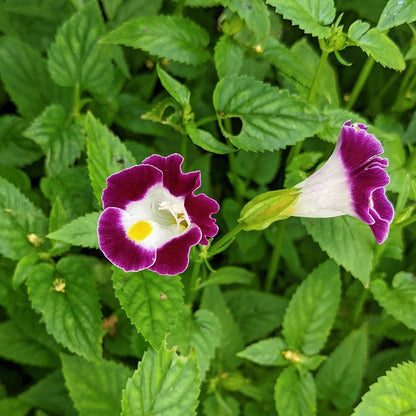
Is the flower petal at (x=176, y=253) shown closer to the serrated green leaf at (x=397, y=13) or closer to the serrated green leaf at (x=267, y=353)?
the serrated green leaf at (x=267, y=353)

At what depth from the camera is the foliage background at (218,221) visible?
102cm

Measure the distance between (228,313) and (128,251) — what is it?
515 millimetres

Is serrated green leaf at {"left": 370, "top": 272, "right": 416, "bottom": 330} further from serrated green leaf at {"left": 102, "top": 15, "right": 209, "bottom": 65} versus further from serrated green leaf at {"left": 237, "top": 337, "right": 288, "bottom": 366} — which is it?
serrated green leaf at {"left": 102, "top": 15, "right": 209, "bottom": 65}

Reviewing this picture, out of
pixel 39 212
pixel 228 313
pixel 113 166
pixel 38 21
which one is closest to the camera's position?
pixel 113 166

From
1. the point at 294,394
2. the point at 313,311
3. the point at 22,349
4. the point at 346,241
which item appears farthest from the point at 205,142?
the point at 22,349

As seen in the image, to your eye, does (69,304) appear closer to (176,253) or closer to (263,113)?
(176,253)

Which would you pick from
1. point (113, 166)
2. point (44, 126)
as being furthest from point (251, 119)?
point (44, 126)

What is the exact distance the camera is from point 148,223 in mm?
955

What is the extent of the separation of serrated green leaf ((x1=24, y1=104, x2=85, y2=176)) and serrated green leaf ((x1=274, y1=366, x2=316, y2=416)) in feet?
2.20

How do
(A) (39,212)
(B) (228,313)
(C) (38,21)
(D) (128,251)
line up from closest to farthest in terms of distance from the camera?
1. (D) (128,251)
2. (A) (39,212)
3. (B) (228,313)
4. (C) (38,21)

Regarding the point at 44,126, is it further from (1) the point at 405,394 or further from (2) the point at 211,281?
(1) the point at 405,394

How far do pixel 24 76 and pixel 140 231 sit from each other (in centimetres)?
70

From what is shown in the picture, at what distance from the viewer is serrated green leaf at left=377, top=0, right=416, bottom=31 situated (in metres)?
1.00

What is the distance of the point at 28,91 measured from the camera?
4.63 ft
